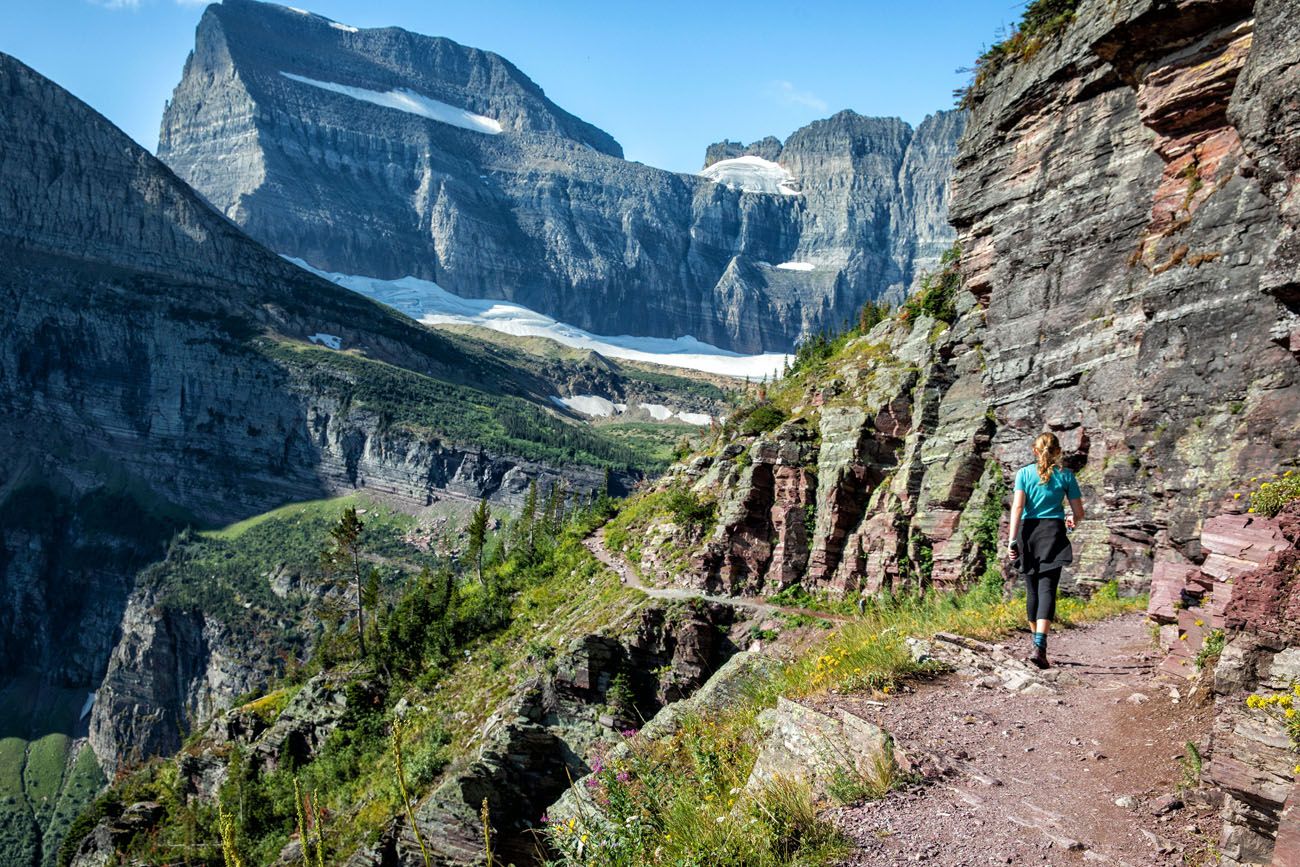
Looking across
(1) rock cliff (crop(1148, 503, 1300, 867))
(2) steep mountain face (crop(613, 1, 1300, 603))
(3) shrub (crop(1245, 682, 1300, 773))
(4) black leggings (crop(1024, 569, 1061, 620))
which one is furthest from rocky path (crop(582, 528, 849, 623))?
(3) shrub (crop(1245, 682, 1300, 773))

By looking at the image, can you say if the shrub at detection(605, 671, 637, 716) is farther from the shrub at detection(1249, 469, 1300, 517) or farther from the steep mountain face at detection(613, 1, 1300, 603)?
the shrub at detection(1249, 469, 1300, 517)

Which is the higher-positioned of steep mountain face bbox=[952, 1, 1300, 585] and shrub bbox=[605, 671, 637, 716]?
steep mountain face bbox=[952, 1, 1300, 585]

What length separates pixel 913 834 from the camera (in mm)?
5859

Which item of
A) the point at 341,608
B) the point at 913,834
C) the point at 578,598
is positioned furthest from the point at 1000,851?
the point at 341,608

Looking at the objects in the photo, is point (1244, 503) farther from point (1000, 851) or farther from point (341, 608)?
point (341, 608)

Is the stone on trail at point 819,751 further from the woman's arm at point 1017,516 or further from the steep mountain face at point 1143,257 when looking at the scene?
the steep mountain face at point 1143,257

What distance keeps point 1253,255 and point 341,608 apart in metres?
70.3

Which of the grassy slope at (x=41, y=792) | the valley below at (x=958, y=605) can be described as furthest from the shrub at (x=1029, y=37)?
the grassy slope at (x=41, y=792)

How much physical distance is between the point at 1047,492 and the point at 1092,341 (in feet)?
47.9

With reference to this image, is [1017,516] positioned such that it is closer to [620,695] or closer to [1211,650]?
[1211,650]

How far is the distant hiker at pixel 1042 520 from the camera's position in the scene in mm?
10231

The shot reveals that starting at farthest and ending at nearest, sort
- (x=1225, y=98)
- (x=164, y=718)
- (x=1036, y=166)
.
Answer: (x=164, y=718) → (x=1036, y=166) → (x=1225, y=98)

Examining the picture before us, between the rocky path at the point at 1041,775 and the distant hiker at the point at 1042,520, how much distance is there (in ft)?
3.75

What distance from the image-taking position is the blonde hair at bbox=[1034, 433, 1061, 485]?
1041cm
